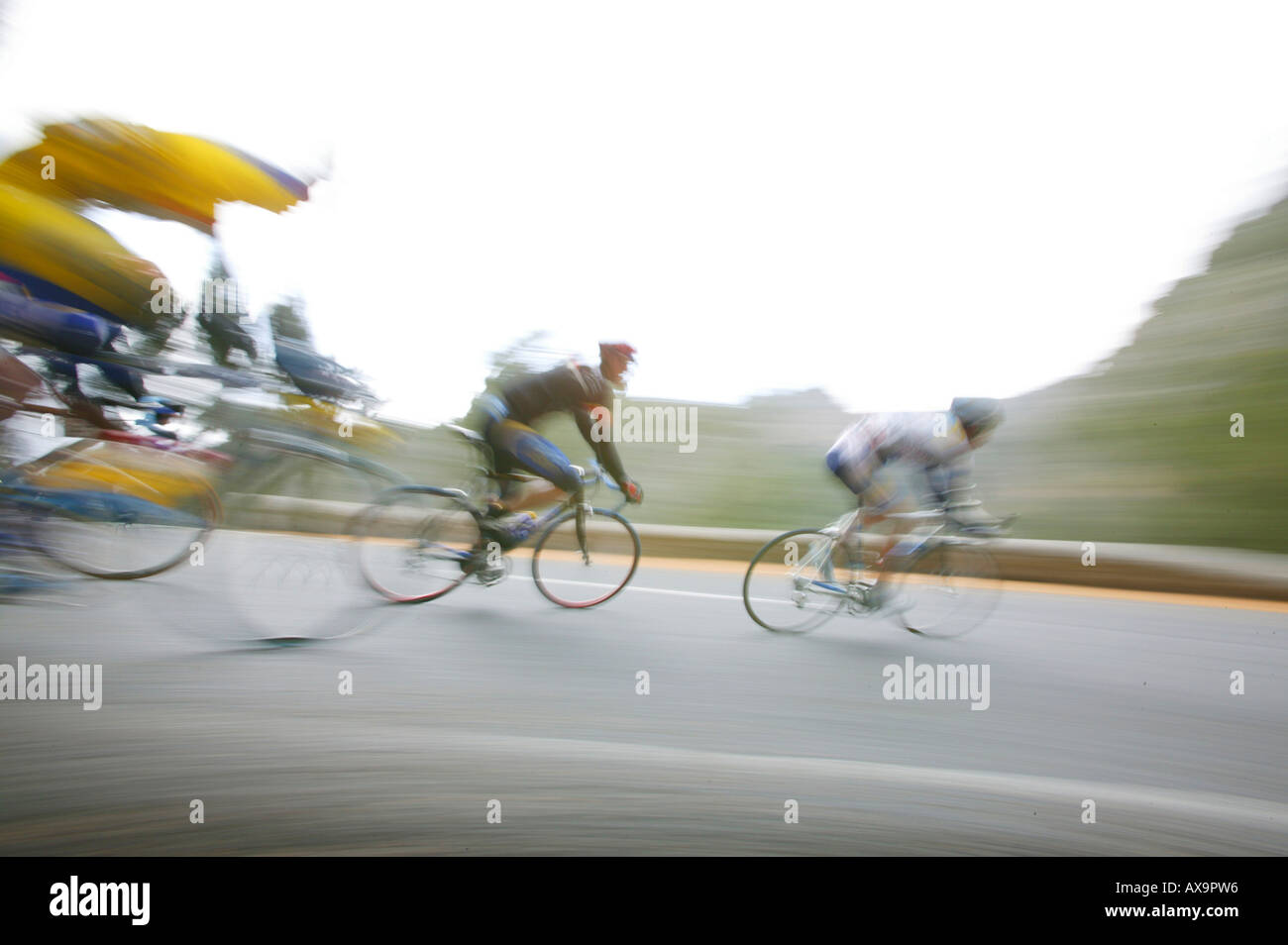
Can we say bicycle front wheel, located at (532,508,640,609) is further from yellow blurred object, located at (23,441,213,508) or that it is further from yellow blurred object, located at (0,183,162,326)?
yellow blurred object, located at (0,183,162,326)

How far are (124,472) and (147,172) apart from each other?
4.26ft

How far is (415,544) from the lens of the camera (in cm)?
481

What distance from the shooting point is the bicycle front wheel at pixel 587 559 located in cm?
529

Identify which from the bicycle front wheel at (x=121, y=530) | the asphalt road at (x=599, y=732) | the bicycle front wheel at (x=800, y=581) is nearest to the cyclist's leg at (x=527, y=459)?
the asphalt road at (x=599, y=732)

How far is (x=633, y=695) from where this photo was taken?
11.8ft

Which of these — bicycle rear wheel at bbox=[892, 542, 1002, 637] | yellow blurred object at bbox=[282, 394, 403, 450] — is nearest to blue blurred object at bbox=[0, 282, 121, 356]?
yellow blurred object at bbox=[282, 394, 403, 450]

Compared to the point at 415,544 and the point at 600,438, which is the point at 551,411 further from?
the point at 415,544

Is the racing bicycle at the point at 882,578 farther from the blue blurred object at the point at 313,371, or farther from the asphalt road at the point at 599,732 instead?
the blue blurred object at the point at 313,371

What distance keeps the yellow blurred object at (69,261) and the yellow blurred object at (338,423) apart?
2.40 feet

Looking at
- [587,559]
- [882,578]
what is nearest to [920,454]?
[882,578]

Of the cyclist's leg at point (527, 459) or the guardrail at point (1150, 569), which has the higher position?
the cyclist's leg at point (527, 459)
